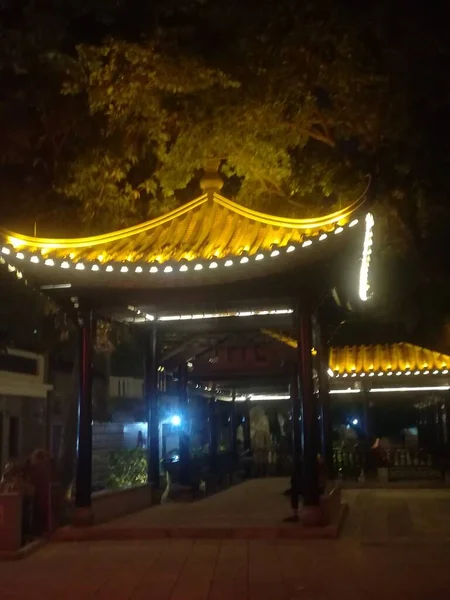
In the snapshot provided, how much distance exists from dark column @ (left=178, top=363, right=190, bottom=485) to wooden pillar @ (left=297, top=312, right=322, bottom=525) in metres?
4.93

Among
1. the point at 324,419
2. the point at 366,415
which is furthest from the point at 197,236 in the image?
the point at 366,415

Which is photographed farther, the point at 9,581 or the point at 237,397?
the point at 237,397

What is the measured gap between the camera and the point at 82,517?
30.9ft

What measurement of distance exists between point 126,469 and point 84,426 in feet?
12.5

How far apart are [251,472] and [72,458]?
9920 millimetres

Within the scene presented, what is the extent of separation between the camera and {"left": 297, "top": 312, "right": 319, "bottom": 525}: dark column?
356 inches

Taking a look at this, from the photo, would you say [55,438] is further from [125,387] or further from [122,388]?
[125,387]

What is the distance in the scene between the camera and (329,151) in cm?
1293

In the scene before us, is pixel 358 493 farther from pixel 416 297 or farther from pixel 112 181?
pixel 112 181

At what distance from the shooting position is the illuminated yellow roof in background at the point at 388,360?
17797 mm

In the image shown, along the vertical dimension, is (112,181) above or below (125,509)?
above

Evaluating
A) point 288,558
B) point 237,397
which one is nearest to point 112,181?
point 288,558

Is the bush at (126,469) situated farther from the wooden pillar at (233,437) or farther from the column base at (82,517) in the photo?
the wooden pillar at (233,437)

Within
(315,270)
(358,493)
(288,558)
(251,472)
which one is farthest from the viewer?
(251,472)
